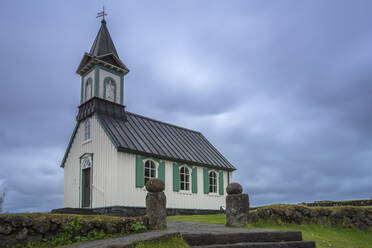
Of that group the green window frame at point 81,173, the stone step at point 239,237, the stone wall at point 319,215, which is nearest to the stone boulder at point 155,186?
the stone step at point 239,237

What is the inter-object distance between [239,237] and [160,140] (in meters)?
12.4

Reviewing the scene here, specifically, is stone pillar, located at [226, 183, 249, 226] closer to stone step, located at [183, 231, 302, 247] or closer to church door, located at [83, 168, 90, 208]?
stone step, located at [183, 231, 302, 247]

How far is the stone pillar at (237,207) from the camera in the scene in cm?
1034

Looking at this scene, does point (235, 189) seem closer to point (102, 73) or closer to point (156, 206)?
point (156, 206)

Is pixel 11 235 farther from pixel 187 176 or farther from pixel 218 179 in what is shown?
pixel 218 179

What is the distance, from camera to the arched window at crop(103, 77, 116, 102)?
1901 centimetres

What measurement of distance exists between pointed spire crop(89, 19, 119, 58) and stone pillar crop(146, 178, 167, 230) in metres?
12.7

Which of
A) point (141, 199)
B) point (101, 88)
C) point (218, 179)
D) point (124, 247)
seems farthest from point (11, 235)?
point (218, 179)

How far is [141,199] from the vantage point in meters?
16.8

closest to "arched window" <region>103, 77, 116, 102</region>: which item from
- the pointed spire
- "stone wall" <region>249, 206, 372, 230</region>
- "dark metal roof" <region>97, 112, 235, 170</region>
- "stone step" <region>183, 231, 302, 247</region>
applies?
"dark metal roof" <region>97, 112, 235, 170</region>

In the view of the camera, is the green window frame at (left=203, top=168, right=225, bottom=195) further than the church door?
Yes

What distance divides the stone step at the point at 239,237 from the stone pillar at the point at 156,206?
1.49 m

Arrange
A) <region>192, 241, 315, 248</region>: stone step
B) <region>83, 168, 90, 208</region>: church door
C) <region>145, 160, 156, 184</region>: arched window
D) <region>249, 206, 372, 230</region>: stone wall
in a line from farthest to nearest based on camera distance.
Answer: <region>83, 168, 90, 208</region>: church door, <region>145, 160, 156, 184</region>: arched window, <region>249, 206, 372, 230</region>: stone wall, <region>192, 241, 315, 248</region>: stone step

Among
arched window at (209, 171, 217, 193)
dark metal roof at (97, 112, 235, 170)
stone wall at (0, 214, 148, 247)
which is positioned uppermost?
dark metal roof at (97, 112, 235, 170)
